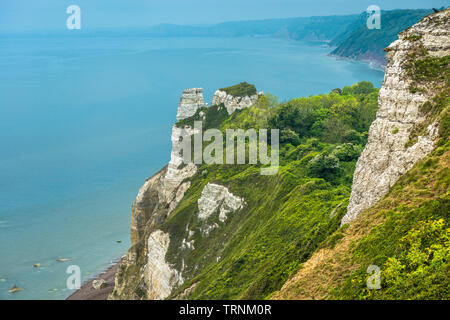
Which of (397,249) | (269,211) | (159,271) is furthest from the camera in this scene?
(159,271)

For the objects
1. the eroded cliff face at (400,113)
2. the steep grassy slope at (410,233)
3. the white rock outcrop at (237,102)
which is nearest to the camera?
the steep grassy slope at (410,233)

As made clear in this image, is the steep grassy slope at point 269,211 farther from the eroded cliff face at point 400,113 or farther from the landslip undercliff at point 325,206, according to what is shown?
the eroded cliff face at point 400,113

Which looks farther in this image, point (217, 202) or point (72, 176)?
point (72, 176)

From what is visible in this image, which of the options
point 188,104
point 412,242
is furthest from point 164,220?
point 412,242

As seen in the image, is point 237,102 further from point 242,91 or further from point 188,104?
point 188,104

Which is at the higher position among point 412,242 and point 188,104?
point 412,242

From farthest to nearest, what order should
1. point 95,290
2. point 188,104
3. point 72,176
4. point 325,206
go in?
point 72,176 < point 188,104 < point 95,290 < point 325,206

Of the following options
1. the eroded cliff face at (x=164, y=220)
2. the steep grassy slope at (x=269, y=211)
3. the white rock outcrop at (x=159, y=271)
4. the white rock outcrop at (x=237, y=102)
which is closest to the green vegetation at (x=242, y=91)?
the white rock outcrop at (x=237, y=102)
